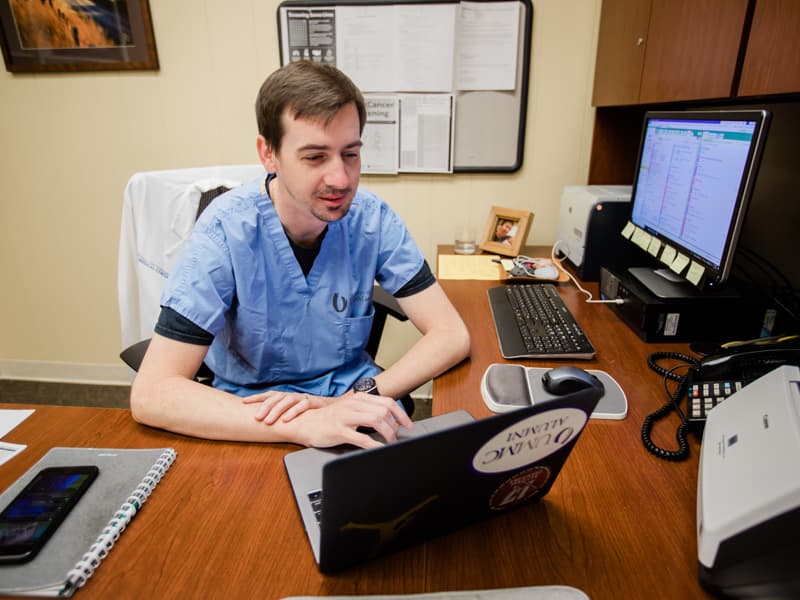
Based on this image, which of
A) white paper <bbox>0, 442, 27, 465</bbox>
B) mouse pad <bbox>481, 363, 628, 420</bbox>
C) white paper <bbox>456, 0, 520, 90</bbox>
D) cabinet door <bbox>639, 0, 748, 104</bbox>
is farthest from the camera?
white paper <bbox>456, 0, 520, 90</bbox>

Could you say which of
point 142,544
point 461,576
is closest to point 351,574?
point 461,576

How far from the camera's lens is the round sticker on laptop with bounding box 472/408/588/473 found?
52 centimetres

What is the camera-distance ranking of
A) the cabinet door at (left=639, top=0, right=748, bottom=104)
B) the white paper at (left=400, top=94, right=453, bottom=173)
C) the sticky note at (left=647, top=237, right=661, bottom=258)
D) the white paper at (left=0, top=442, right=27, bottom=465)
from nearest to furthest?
the white paper at (left=0, top=442, right=27, bottom=465)
the cabinet door at (left=639, top=0, right=748, bottom=104)
the sticky note at (left=647, top=237, right=661, bottom=258)
the white paper at (left=400, top=94, right=453, bottom=173)

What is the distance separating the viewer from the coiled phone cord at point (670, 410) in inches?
30.1

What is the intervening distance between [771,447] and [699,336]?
2.18 ft

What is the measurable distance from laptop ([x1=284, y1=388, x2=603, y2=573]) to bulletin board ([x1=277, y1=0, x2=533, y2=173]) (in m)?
1.63

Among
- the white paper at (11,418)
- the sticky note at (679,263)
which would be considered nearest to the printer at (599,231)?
the sticky note at (679,263)

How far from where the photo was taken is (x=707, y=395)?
2.69 feet

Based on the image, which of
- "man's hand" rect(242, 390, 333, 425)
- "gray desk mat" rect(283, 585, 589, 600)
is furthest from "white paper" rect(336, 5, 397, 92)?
"gray desk mat" rect(283, 585, 589, 600)

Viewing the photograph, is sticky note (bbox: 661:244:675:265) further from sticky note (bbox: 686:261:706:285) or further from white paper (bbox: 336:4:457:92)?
white paper (bbox: 336:4:457:92)

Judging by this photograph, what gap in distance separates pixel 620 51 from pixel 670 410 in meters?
1.29

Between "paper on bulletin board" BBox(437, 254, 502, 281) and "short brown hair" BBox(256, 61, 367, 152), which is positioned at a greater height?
"short brown hair" BBox(256, 61, 367, 152)

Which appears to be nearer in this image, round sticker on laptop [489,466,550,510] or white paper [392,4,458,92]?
round sticker on laptop [489,466,550,510]

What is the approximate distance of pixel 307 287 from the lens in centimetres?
112
